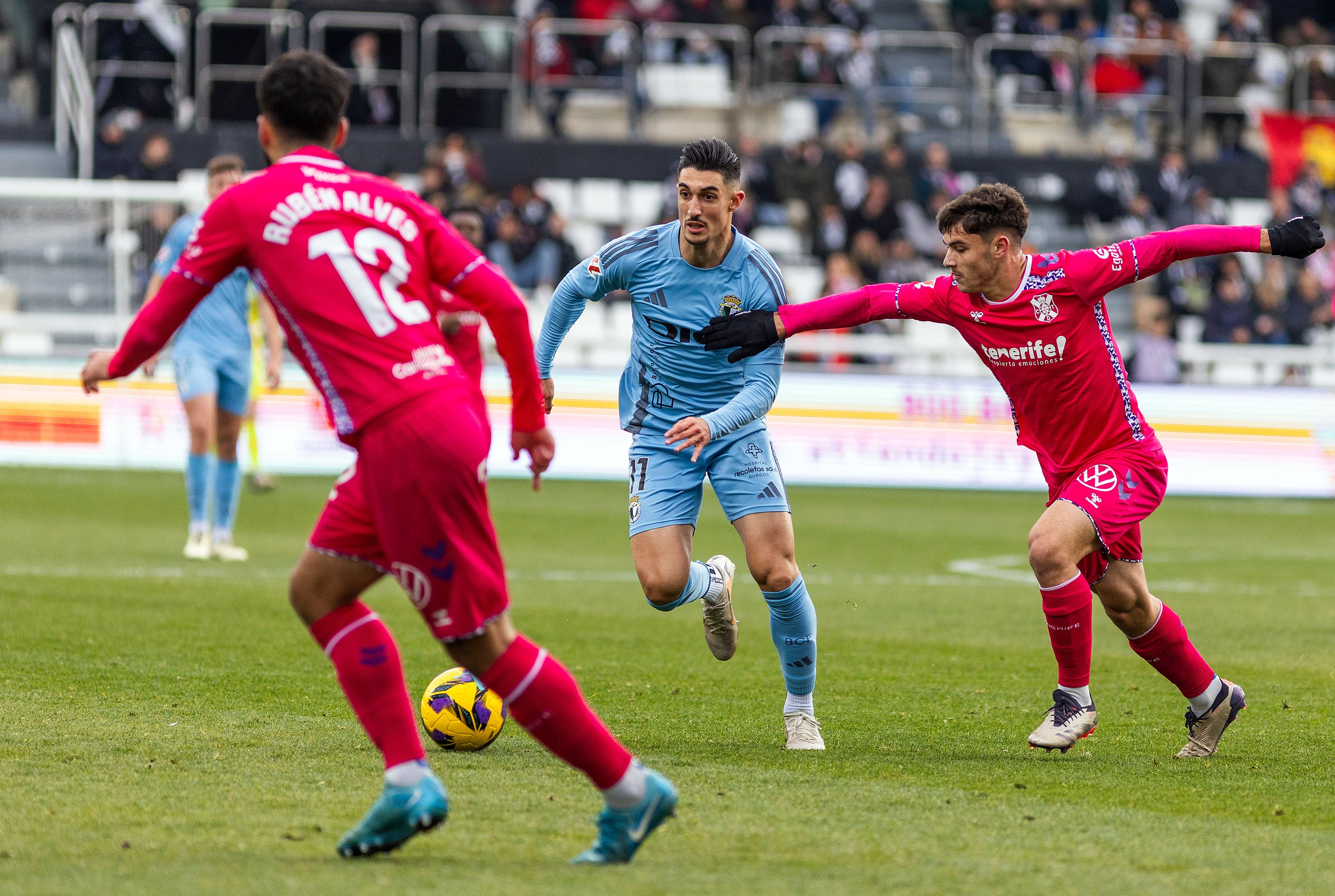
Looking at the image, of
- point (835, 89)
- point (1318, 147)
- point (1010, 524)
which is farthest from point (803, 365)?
point (1318, 147)

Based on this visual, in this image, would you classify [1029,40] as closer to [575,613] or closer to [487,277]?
[575,613]

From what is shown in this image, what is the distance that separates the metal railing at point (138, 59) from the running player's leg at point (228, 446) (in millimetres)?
11285

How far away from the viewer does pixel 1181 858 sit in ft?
14.9

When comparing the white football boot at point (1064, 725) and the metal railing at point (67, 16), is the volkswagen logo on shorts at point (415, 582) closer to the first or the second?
the white football boot at point (1064, 725)

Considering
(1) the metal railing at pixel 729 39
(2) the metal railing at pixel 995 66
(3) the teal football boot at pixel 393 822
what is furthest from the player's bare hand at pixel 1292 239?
(2) the metal railing at pixel 995 66

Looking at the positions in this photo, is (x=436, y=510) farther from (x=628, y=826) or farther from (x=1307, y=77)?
(x=1307, y=77)

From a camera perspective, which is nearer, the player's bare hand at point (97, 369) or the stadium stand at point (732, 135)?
the player's bare hand at point (97, 369)

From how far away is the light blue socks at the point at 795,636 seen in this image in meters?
6.38

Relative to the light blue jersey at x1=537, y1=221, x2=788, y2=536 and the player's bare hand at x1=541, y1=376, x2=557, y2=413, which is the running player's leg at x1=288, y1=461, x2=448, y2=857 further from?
the light blue jersey at x1=537, y1=221, x2=788, y2=536

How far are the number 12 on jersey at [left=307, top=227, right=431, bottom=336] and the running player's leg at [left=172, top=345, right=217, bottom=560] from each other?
7011mm

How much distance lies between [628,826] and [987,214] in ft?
9.27

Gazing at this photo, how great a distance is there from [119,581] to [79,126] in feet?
40.9

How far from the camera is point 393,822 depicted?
4.35m

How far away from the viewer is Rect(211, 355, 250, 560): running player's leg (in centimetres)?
1145
